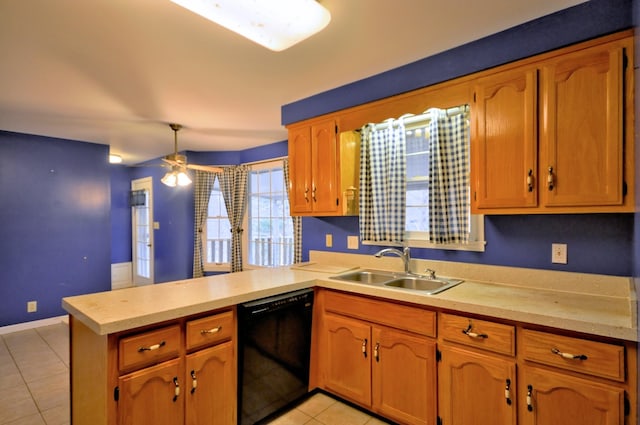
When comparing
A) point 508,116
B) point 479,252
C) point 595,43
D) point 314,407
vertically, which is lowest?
point 314,407

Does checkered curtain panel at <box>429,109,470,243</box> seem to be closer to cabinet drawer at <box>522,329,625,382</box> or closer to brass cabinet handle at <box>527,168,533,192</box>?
brass cabinet handle at <box>527,168,533,192</box>

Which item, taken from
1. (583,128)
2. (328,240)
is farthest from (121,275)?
(583,128)

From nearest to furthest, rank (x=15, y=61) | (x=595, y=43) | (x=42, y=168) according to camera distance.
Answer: (x=595, y=43), (x=15, y=61), (x=42, y=168)

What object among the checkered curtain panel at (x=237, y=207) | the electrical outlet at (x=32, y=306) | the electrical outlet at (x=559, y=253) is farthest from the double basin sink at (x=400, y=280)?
the electrical outlet at (x=32, y=306)

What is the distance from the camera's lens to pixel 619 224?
5.61 ft

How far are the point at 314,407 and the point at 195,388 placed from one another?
94cm

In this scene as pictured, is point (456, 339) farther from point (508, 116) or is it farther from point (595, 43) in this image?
point (595, 43)

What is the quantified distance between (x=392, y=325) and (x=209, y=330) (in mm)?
1078

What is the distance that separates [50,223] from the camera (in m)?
4.07

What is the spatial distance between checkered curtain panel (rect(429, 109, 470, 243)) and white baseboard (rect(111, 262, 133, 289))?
6.28 metres

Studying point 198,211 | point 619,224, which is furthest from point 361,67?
point 198,211

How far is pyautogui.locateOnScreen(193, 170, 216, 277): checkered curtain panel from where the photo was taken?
4875mm

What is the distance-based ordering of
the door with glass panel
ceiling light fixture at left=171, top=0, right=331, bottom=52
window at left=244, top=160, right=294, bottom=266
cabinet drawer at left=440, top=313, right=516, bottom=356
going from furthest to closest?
the door with glass panel → window at left=244, top=160, right=294, bottom=266 → cabinet drawer at left=440, top=313, right=516, bottom=356 → ceiling light fixture at left=171, top=0, right=331, bottom=52

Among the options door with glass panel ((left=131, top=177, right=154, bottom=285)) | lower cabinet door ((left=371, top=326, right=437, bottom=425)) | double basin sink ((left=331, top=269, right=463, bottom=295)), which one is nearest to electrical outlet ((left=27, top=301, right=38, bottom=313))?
door with glass panel ((left=131, top=177, right=154, bottom=285))
